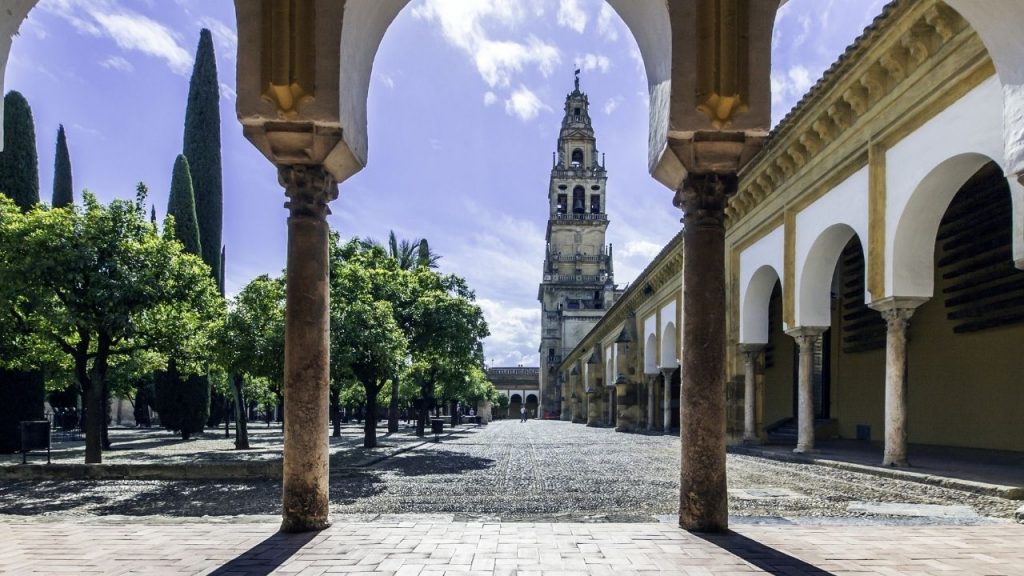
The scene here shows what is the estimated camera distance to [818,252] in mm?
14281

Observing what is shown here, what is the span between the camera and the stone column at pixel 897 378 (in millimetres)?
10977

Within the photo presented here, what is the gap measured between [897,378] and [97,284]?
14.1m

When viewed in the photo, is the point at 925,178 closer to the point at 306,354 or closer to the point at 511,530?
the point at 511,530

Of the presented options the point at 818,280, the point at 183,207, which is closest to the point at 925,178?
the point at 818,280

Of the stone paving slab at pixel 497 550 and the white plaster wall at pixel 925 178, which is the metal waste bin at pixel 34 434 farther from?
the white plaster wall at pixel 925 178

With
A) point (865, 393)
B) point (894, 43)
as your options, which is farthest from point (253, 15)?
point (865, 393)

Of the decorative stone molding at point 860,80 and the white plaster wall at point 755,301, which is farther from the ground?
the decorative stone molding at point 860,80

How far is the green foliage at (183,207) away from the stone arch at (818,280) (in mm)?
21347

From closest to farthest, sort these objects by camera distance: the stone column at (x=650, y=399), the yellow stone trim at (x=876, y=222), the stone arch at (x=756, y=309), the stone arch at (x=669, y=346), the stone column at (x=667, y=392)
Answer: the yellow stone trim at (x=876, y=222) → the stone arch at (x=756, y=309) → the stone arch at (x=669, y=346) → the stone column at (x=667, y=392) → the stone column at (x=650, y=399)

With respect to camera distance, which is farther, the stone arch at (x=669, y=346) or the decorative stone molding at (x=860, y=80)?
the stone arch at (x=669, y=346)

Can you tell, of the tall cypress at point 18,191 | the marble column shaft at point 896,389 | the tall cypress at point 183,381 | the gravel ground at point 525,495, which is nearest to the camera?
the gravel ground at point 525,495

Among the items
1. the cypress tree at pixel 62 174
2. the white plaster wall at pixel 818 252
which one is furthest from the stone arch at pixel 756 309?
the cypress tree at pixel 62 174

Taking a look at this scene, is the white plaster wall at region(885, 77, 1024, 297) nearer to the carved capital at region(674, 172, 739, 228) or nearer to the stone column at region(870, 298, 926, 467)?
the stone column at region(870, 298, 926, 467)

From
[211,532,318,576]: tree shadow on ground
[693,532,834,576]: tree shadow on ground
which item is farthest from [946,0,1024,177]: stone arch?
[211,532,318,576]: tree shadow on ground
